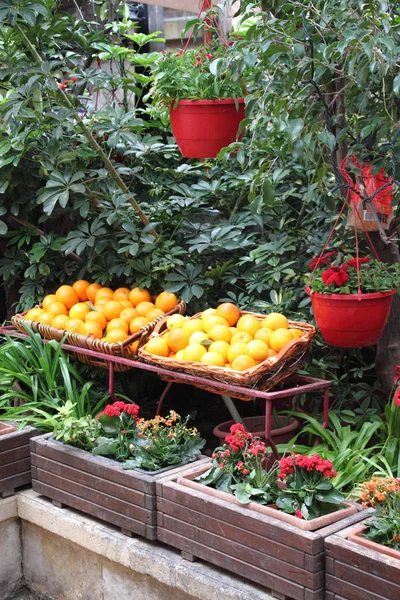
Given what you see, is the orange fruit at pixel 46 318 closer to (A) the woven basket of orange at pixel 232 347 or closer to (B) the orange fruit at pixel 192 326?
(A) the woven basket of orange at pixel 232 347

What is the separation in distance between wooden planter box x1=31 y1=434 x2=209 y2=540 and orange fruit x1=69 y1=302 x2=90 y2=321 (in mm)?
701

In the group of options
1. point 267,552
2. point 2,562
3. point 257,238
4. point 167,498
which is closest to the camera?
point 267,552

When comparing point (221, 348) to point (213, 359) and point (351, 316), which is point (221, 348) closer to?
point (213, 359)

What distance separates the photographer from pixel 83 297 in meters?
4.92

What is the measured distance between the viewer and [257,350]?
147 inches

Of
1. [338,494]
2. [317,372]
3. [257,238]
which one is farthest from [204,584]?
[257,238]

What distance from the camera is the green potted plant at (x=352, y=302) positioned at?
141 inches

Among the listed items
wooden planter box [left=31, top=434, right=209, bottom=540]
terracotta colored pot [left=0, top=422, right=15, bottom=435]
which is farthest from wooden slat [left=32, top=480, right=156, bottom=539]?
terracotta colored pot [left=0, top=422, right=15, bottom=435]

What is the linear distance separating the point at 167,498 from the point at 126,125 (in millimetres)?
2157

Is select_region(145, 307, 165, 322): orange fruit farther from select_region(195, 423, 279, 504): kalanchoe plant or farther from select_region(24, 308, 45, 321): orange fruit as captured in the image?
select_region(195, 423, 279, 504): kalanchoe plant

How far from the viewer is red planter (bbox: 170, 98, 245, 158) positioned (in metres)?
4.05

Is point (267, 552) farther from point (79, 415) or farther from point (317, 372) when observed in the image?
point (79, 415)

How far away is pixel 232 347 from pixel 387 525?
1.14 metres

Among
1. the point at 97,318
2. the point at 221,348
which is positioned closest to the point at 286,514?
the point at 221,348
